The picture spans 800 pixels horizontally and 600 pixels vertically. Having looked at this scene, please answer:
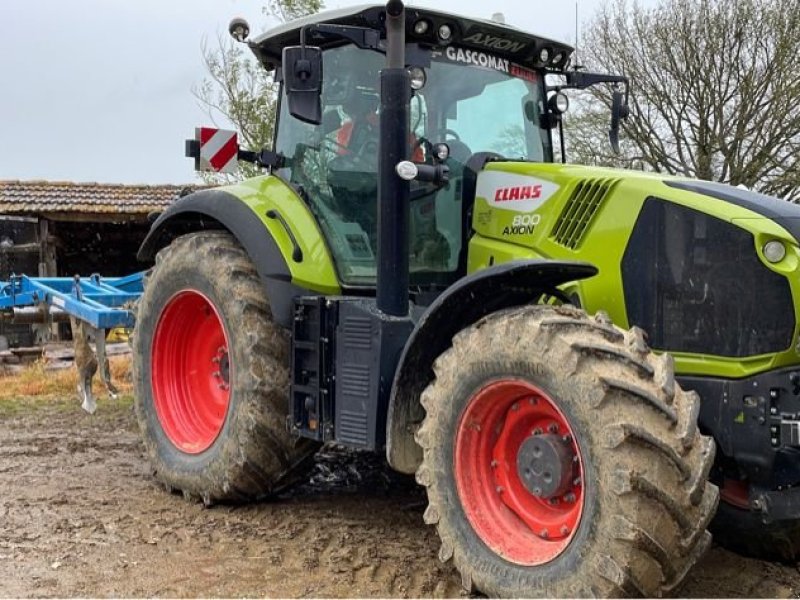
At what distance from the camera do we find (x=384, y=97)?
408 cm

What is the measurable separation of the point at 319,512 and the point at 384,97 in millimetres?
2269

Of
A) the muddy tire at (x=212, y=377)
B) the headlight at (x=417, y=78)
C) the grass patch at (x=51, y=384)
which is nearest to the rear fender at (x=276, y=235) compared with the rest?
the muddy tire at (x=212, y=377)

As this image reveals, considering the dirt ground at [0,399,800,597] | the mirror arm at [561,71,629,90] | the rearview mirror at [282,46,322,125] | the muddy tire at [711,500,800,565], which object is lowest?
the dirt ground at [0,399,800,597]

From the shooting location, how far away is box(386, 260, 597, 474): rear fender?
140 inches

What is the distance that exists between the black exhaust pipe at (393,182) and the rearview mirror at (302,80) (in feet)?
1.06

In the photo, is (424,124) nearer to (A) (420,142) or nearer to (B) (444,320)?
(A) (420,142)

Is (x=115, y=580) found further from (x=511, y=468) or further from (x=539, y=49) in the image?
(x=539, y=49)

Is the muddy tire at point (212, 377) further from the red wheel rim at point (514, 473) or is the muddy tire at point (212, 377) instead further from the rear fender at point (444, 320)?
the red wheel rim at point (514, 473)

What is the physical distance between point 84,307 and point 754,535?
19.0 feet

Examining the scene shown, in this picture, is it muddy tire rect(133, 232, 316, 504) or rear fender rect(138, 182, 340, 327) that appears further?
muddy tire rect(133, 232, 316, 504)

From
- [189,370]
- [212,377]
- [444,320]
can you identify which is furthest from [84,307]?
[444,320]

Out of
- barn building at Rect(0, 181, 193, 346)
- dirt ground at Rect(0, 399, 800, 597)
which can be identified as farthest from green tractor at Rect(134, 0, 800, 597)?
barn building at Rect(0, 181, 193, 346)

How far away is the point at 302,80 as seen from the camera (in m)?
3.91

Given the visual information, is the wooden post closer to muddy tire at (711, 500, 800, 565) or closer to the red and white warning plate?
the red and white warning plate
